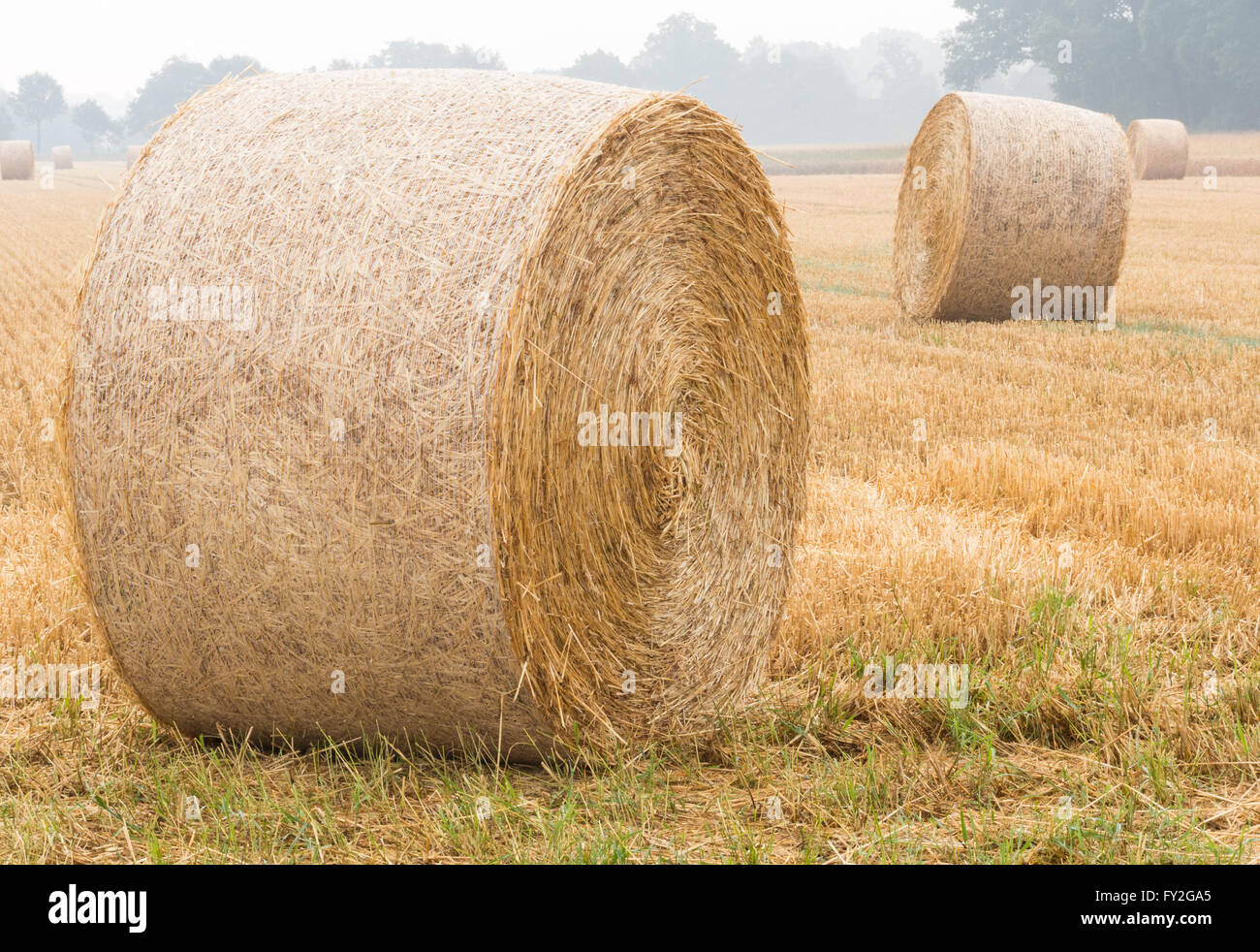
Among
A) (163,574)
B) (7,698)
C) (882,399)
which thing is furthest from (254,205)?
(882,399)

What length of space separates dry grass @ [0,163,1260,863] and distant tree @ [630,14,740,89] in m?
128

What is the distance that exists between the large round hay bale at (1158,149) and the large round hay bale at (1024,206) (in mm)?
24821

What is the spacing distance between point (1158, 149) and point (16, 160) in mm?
38149

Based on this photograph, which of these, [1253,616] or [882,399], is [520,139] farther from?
[882,399]

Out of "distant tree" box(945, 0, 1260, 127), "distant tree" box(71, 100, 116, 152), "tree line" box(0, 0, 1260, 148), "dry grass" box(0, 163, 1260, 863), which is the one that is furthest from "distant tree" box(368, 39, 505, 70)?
"dry grass" box(0, 163, 1260, 863)

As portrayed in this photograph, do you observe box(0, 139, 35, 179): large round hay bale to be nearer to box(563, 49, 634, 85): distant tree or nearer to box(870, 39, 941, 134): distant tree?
box(563, 49, 634, 85): distant tree

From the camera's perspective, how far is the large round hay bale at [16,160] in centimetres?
4662

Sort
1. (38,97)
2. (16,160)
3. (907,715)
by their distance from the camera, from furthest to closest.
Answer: (38,97)
(16,160)
(907,715)

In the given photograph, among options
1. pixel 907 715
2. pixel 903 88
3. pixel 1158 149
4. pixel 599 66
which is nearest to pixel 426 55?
pixel 599 66

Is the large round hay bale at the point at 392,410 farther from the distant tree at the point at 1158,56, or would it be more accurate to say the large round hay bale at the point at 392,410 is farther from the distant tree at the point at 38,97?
the distant tree at the point at 38,97

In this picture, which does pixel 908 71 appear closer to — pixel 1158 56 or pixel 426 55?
pixel 426 55

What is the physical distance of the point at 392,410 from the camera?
338 centimetres

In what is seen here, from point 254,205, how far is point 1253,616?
153 inches

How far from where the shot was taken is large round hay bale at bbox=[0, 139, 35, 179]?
46.6 metres
